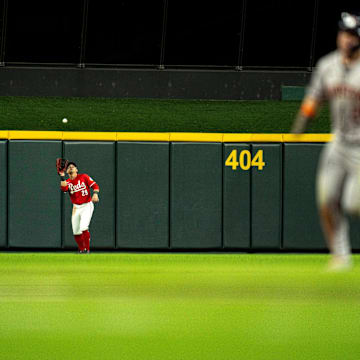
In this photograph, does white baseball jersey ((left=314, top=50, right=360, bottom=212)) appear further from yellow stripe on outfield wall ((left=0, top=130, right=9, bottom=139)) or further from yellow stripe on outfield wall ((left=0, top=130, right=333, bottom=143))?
yellow stripe on outfield wall ((left=0, top=130, right=9, bottom=139))

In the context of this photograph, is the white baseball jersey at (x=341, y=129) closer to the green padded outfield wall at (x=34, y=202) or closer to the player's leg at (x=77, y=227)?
the player's leg at (x=77, y=227)

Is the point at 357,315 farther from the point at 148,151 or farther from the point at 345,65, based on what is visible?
the point at 148,151

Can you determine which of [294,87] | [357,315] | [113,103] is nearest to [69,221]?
[113,103]

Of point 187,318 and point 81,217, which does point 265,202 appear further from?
point 187,318

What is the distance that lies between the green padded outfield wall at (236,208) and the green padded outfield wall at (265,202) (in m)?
0.10

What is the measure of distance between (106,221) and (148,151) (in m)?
1.31

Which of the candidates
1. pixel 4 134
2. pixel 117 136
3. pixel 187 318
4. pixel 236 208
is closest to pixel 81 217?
pixel 117 136

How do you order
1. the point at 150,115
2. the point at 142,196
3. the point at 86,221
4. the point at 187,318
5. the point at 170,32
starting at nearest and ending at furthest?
1. the point at 187,318
2. the point at 86,221
3. the point at 142,196
4. the point at 150,115
5. the point at 170,32

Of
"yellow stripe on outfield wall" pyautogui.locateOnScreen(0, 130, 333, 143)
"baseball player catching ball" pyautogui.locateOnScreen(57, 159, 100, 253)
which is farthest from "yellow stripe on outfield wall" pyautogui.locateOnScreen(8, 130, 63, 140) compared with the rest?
"baseball player catching ball" pyautogui.locateOnScreen(57, 159, 100, 253)

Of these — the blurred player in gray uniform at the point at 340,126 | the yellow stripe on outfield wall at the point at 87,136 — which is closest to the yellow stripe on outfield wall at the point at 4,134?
the yellow stripe on outfield wall at the point at 87,136

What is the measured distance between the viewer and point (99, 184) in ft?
47.4

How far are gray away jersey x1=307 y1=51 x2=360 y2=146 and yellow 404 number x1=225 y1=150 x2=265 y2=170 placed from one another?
10119 millimetres

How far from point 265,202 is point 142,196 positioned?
194 centimetres

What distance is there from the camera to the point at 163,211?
1441cm
